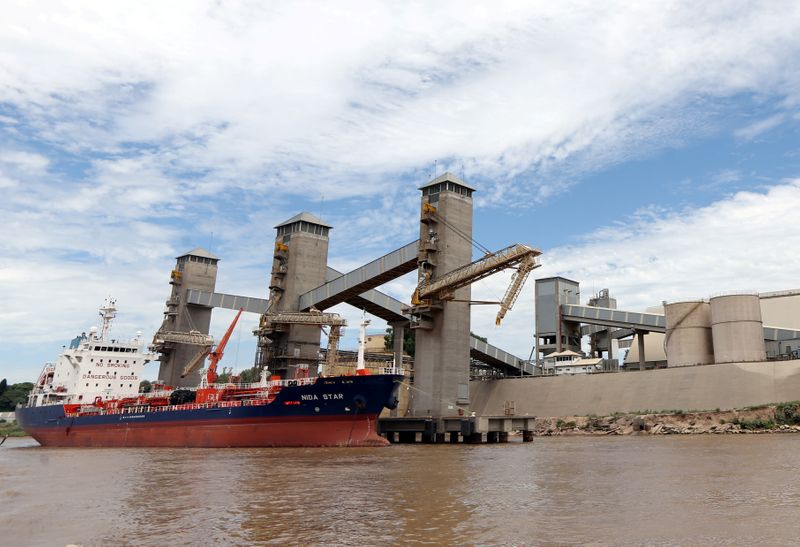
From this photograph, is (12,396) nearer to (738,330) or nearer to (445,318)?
(445,318)

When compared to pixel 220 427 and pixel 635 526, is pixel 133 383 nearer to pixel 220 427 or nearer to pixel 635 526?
pixel 220 427

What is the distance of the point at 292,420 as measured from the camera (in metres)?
40.5

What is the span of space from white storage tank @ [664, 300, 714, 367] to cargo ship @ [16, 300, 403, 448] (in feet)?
126

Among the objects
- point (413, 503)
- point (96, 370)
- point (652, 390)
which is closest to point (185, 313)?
point (96, 370)

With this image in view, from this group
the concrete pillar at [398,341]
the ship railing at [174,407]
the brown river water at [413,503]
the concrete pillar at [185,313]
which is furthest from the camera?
the concrete pillar at [185,313]

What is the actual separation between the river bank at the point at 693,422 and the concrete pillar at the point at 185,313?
42.9 m

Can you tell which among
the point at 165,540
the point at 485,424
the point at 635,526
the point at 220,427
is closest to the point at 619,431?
the point at 485,424

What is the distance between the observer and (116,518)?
48.2 ft

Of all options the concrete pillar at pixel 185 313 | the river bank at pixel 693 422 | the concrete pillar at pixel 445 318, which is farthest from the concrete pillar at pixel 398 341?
the concrete pillar at pixel 185 313

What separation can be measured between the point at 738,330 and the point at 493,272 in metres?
28.6

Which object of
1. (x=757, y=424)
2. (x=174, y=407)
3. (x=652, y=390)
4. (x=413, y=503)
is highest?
(x=652, y=390)

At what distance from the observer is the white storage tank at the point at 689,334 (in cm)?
6481

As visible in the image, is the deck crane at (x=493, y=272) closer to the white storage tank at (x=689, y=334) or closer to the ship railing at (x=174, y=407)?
the ship railing at (x=174, y=407)

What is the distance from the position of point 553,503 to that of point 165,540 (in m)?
9.24
